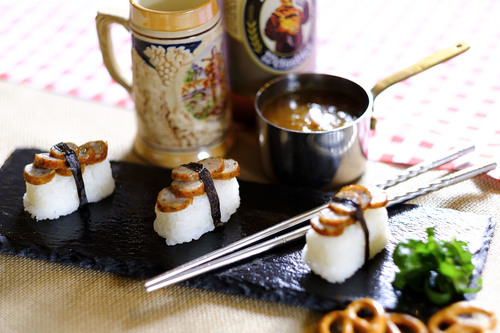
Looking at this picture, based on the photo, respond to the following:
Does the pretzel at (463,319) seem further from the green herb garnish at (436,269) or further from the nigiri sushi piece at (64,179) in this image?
the nigiri sushi piece at (64,179)

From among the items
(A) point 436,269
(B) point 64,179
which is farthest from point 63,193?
(A) point 436,269

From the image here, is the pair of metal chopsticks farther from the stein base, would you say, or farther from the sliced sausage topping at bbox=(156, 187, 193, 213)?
the stein base

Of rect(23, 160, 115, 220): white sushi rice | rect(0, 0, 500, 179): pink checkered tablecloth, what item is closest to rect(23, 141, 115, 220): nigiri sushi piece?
rect(23, 160, 115, 220): white sushi rice

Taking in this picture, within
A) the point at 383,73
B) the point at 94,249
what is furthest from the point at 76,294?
the point at 383,73

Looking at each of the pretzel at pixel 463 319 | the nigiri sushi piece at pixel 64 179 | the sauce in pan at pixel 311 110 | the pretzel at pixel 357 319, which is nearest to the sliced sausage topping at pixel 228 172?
the sauce in pan at pixel 311 110

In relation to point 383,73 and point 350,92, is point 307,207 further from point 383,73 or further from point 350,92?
point 383,73

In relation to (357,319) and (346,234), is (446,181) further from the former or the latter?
(357,319)
